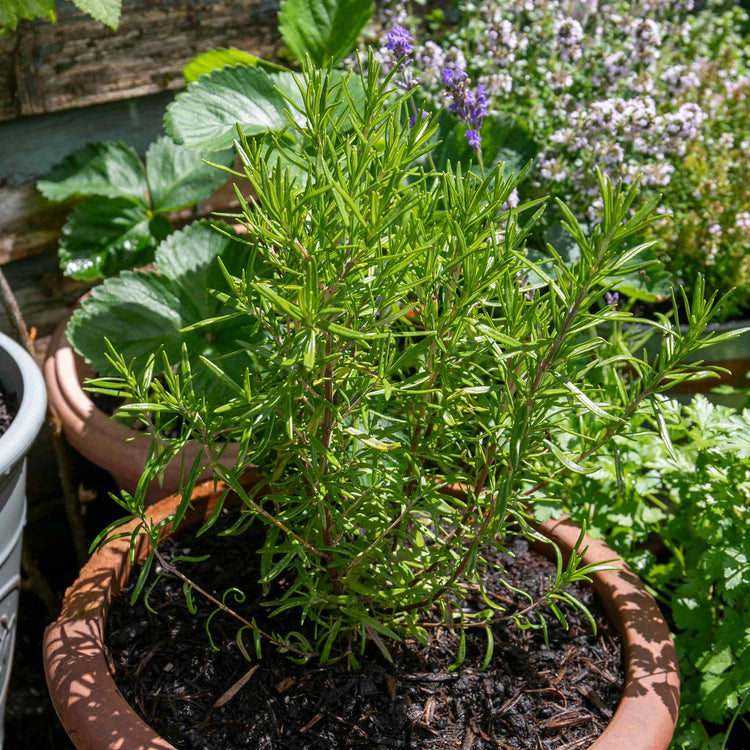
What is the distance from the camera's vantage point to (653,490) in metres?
1.50

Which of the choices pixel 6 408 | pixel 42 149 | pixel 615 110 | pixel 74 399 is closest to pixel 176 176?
pixel 42 149

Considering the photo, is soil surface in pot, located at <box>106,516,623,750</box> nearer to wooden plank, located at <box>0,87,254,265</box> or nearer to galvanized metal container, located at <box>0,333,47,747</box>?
galvanized metal container, located at <box>0,333,47,747</box>

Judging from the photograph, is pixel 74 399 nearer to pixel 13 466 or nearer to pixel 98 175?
pixel 13 466

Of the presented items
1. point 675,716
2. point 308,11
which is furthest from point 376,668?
point 308,11

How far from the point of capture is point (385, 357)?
903mm

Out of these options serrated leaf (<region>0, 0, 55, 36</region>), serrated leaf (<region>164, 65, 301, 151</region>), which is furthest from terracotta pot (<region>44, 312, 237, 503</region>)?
serrated leaf (<region>0, 0, 55, 36</region>)

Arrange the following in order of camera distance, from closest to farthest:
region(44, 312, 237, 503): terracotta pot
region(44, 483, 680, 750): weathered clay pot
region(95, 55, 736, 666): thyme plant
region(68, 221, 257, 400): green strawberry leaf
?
region(95, 55, 736, 666): thyme plant < region(44, 483, 680, 750): weathered clay pot < region(44, 312, 237, 503): terracotta pot < region(68, 221, 257, 400): green strawberry leaf

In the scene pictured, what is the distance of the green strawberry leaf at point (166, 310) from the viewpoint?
5.26 feet

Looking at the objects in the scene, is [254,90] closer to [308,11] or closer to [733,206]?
[308,11]

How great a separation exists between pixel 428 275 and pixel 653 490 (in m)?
0.83

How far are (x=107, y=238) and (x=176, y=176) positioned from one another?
0.21 m

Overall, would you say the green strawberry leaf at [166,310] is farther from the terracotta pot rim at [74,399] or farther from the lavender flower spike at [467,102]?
the lavender flower spike at [467,102]

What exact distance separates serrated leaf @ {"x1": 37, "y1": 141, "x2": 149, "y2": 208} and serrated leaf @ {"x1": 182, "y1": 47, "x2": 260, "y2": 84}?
0.72 ft

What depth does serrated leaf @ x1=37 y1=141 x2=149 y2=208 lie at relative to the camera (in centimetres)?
175
